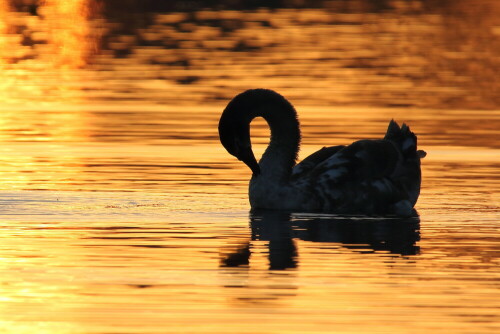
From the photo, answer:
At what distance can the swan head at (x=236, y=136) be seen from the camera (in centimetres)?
1955

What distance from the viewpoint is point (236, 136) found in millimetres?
19703

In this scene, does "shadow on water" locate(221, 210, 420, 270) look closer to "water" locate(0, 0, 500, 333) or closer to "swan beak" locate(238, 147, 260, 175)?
"water" locate(0, 0, 500, 333)

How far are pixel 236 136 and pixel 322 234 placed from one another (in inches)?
116

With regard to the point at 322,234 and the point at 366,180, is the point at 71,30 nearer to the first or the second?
the point at 366,180

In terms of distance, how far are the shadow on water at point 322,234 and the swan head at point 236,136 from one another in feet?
2.84

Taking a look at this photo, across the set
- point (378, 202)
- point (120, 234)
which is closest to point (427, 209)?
point (378, 202)

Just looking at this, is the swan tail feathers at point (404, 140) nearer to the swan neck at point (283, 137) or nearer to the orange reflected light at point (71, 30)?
the swan neck at point (283, 137)

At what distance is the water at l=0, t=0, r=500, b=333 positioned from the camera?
42.3 feet

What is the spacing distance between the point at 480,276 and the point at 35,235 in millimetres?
4624

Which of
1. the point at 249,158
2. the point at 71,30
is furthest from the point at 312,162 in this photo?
the point at 71,30

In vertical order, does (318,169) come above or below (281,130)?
below

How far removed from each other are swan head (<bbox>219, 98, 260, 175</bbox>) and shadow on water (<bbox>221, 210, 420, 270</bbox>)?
86 centimetres

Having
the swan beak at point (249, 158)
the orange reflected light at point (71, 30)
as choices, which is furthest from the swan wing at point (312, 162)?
the orange reflected light at point (71, 30)

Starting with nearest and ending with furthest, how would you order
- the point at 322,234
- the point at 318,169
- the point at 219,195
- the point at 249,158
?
the point at 322,234 < the point at 249,158 < the point at 318,169 < the point at 219,195
